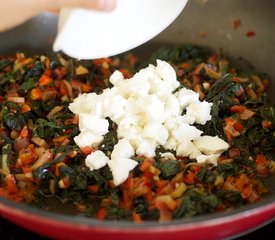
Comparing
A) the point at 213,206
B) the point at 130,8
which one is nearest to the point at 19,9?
the point at 130,8

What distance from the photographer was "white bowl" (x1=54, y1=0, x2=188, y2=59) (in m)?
2.34

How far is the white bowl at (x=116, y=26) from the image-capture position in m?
2.34

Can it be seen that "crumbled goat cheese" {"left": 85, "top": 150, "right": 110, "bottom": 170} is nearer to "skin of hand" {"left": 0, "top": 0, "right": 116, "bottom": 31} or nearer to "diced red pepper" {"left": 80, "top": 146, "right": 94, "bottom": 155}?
"diced red pepper" {"left": 80, "top": 146, "right": 94, "bottom": 155}

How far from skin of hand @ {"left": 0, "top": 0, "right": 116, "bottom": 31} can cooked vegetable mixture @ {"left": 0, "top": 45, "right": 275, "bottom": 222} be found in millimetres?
716

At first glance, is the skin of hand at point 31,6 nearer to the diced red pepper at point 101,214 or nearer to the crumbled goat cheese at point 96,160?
the crumbled goat cheese at point 96,160

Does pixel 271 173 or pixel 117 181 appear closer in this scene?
pixel 117 181

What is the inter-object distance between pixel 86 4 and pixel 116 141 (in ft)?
2.75

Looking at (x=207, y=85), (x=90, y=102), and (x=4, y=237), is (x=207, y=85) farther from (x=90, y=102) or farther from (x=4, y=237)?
(x=4, y=237)

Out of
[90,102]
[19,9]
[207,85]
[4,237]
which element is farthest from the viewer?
[207,85]

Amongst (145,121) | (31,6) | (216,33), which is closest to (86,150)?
(145,121)

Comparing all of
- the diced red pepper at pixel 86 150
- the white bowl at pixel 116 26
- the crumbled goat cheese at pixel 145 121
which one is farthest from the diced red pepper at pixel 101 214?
the white bowl at pixel 116 26

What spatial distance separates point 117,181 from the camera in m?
2.30

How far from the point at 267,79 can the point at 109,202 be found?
1.37 meters

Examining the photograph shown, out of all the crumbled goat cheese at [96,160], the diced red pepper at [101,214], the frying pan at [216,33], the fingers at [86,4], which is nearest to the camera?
the fingers at [86,4]
